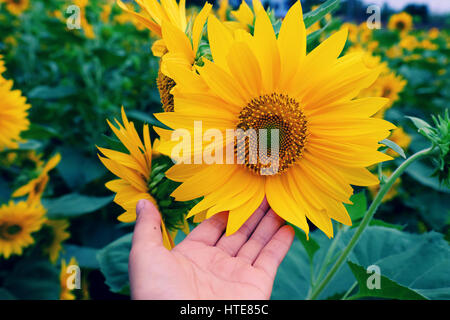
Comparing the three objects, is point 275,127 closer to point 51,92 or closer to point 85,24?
point 51,92

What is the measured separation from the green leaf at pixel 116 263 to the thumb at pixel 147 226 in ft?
1.54

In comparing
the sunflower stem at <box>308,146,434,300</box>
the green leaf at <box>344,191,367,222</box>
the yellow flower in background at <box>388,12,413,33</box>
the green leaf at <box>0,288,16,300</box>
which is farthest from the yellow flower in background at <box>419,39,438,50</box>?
the green leaf at <box>0,288,16,300</box>

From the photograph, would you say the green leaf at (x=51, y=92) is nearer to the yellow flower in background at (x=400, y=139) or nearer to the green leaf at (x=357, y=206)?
the green leaf at (x=357, y=206)

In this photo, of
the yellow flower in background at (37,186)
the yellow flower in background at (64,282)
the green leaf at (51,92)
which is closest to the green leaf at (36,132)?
the yellow flower in background at (37,186)

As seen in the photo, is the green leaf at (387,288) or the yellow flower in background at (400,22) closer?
the green leaf at (387,288)

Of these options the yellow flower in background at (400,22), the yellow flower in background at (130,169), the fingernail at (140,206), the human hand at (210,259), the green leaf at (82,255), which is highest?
the yellow flower in background at (400,22)

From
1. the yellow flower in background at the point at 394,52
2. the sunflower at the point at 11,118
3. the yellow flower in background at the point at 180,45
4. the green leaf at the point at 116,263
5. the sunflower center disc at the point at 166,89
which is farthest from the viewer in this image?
the yellow flower in background at the point at 394,52

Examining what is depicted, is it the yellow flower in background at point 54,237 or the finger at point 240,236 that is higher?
the finger at point 240,236

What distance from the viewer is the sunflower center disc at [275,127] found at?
0.91 m

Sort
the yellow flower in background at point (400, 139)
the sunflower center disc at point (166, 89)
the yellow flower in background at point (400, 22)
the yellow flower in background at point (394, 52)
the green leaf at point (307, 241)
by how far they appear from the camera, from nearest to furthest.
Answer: the sunflower center disc at point (166, 89) → the green leaf at point (307, 241) → the yellow flower in background at point (400, 139) → the yellow flower in background at point (394, 52) → the yellow flower in background at point (400, 22)

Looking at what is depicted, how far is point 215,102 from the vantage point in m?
0.86

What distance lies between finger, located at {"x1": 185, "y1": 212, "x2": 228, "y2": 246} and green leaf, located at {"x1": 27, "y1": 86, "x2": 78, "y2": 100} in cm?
154
